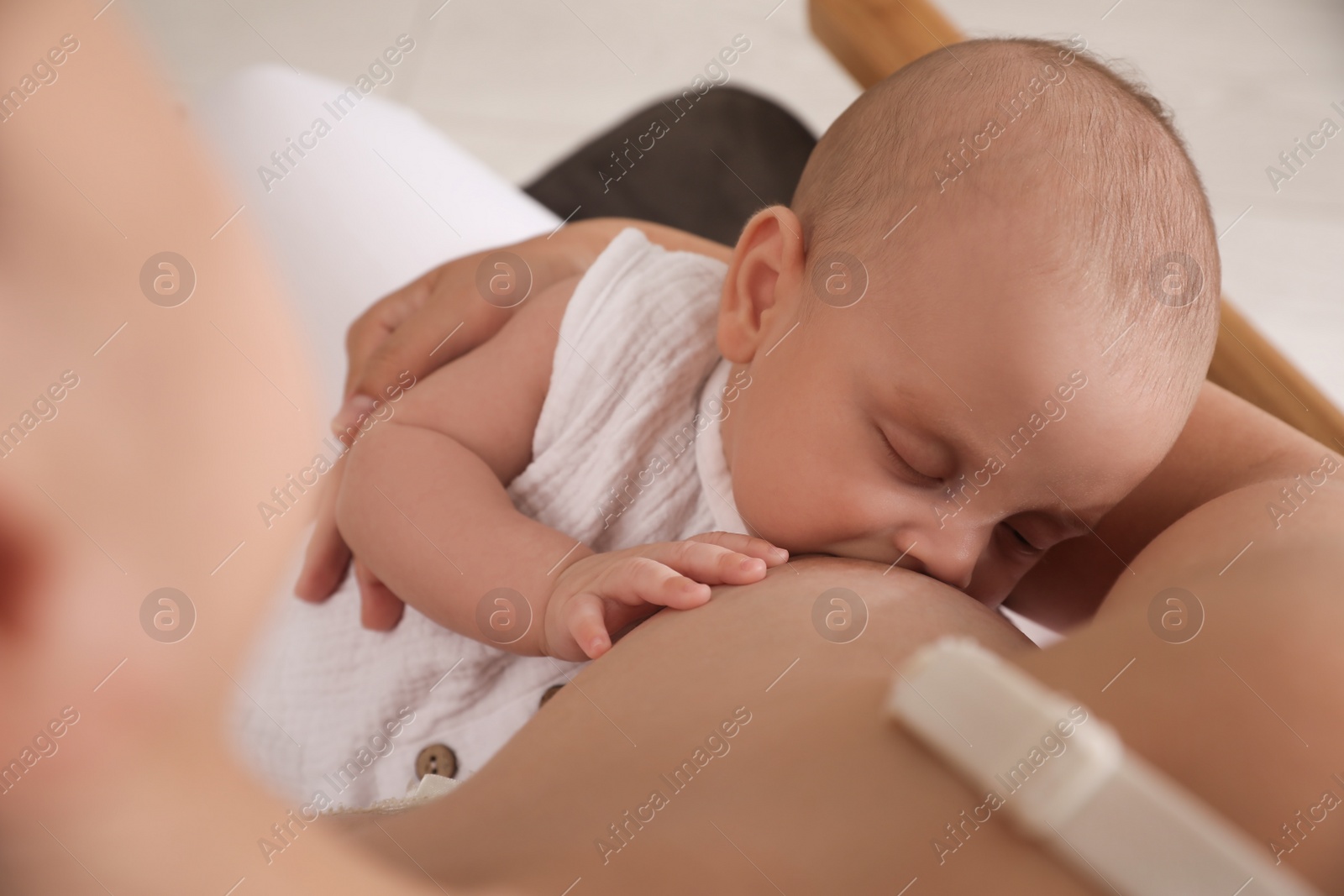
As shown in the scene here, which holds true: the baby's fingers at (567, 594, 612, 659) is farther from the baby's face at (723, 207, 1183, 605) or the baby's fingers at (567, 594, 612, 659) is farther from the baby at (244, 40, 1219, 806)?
the baby's face at (723, 207, 1183, 605)

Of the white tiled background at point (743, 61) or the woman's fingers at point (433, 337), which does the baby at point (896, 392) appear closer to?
the woman's fingers at point (433, 337)

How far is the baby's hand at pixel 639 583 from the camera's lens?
548 millimetres

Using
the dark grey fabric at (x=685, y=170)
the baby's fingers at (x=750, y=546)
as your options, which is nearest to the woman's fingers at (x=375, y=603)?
the baby's fingers at (x=750, y=546)

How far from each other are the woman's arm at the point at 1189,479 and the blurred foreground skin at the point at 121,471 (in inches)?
26.5

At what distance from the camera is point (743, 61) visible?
225 cm

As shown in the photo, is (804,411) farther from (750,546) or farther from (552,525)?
(552,525)

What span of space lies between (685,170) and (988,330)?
2.58 feet

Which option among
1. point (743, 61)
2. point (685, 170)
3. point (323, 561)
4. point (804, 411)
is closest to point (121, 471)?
point (804, 411)

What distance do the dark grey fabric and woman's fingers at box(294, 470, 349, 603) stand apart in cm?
63

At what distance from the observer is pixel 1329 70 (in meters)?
2.09

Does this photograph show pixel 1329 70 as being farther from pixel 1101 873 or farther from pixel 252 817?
pixel 252 817

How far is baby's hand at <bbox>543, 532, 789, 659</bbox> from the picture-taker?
0.55 metres

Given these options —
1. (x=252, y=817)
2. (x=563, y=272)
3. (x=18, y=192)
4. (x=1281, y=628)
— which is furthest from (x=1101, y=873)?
(x=563, y=272)

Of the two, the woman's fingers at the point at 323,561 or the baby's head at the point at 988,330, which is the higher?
the woman's fingers at the point at 323,561
